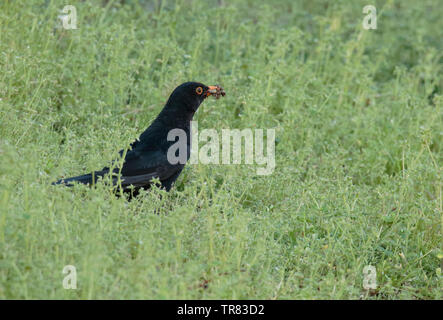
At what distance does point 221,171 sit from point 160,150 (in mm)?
669

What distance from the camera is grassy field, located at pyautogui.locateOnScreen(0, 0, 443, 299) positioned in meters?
3.56

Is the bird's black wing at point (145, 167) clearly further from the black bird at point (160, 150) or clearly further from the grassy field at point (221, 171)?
the grassy field at point (221, 171)

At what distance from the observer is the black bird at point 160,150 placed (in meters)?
4.85

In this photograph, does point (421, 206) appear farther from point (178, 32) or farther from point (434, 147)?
point (178, 32)

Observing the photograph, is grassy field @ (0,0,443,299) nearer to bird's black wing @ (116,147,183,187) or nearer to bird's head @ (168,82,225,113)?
bird's black wing @ (116,147,183,187)

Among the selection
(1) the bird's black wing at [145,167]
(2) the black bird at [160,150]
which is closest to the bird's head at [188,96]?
(2) the black bird at [160,150]

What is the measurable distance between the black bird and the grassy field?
142mm

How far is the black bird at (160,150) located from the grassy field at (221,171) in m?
0.14

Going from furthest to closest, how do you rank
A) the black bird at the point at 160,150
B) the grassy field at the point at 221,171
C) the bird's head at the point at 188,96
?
1. the bird's head at the point at 188,96
2. the black bird at the point at 160,150
3. the grassy field at the point at 221,171

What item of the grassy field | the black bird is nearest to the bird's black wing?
the black bird

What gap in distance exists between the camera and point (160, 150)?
5.08 meters

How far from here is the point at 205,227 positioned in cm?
424

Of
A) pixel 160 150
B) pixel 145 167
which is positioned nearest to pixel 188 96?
pixel 160 150

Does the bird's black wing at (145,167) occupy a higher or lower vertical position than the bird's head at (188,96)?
lower
